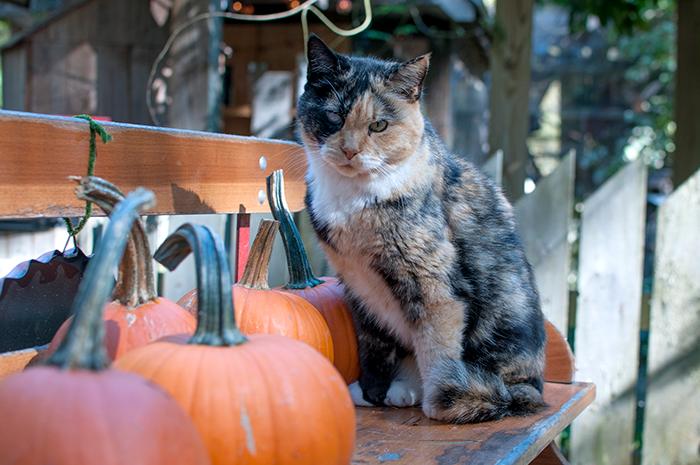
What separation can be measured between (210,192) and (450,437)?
0.85m

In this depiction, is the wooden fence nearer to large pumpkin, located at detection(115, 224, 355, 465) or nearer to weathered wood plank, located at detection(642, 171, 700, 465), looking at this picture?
weathered wood plank, located at detection(642, 171, 700, 465)

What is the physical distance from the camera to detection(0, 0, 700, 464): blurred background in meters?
3.67

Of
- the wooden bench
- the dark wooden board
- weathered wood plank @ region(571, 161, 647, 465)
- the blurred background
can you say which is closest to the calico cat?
the wooden bench

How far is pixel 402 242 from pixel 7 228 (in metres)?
2.57

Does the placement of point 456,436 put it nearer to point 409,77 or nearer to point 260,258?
point 260,258

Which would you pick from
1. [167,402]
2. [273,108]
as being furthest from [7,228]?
[167,402]

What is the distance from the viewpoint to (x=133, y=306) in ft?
4.69

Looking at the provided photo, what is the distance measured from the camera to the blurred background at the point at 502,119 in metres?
3.67

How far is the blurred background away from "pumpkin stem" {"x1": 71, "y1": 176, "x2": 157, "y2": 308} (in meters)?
1.78

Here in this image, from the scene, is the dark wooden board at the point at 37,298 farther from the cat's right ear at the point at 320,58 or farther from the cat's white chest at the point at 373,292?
the cat's right ear at the point at 320,58

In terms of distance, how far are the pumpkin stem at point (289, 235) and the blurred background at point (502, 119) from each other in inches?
42.7

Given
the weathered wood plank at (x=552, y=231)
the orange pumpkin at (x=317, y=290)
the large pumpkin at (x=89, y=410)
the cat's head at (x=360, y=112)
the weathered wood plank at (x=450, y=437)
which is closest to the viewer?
the large pumpkin at (x=89, y=410)

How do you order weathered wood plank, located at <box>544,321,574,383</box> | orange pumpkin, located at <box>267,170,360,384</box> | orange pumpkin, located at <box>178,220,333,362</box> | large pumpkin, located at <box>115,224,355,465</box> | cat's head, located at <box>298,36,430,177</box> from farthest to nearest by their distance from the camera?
weathered wood plank, located at <box>544,321,574,383</box>, orange pumpkin, located at <box>267,170,360,384</box>, cat's head, located at <box>298,36,430,177</box>, orange pumpkin, located at <box>178,220,333,362</box>, large pumpkin, located at <box>115,224,355,465</box>

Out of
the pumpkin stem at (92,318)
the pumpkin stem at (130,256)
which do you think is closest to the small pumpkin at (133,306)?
the pumpkin stem at (130,256)
